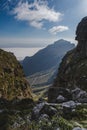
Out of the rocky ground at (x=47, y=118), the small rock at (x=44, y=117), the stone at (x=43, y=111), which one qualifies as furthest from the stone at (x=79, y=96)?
the small rock at (x=44, y=117)

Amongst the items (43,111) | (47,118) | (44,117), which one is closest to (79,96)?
(43,111)

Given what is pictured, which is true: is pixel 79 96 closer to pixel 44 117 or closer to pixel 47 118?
pixel 44 117

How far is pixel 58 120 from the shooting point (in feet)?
143

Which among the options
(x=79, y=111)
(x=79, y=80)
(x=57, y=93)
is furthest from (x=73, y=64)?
(x=79, y=111)

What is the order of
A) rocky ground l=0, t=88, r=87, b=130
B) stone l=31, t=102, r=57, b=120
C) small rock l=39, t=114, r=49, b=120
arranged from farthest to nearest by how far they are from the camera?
stone l=31, t=102, r=57, b=120
small rock l=39, t=114, r=49, b=120
rocky ground l=0, t=88, r=87, b=130

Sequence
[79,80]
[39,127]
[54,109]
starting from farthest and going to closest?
[79,80] → [54,109] → [39,127]

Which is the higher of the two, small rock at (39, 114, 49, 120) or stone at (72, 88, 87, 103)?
small rock at (39, 114, 49, 120)

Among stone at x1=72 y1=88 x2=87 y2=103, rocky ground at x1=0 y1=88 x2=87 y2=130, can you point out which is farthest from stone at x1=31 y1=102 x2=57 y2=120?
stone at x1=72 y1=88 x2=87 y2=103

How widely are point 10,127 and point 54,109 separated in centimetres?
811

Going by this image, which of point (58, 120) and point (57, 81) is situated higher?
point (58, 120)

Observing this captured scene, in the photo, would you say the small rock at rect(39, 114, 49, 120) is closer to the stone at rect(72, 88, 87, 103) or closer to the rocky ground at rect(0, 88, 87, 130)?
the rocky ground at rect(0, 88, 87, 130)

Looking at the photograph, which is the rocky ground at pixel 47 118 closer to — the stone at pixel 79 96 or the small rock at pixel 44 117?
the small rock at pixel 44 117

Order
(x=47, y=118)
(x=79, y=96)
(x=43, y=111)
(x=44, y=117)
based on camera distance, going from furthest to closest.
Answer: (x=79, y=96), (x=43, y=111), (x=44, y=117), (x=47, y=118)

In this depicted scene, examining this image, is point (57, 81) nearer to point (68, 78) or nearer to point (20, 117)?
point (68, 78)
